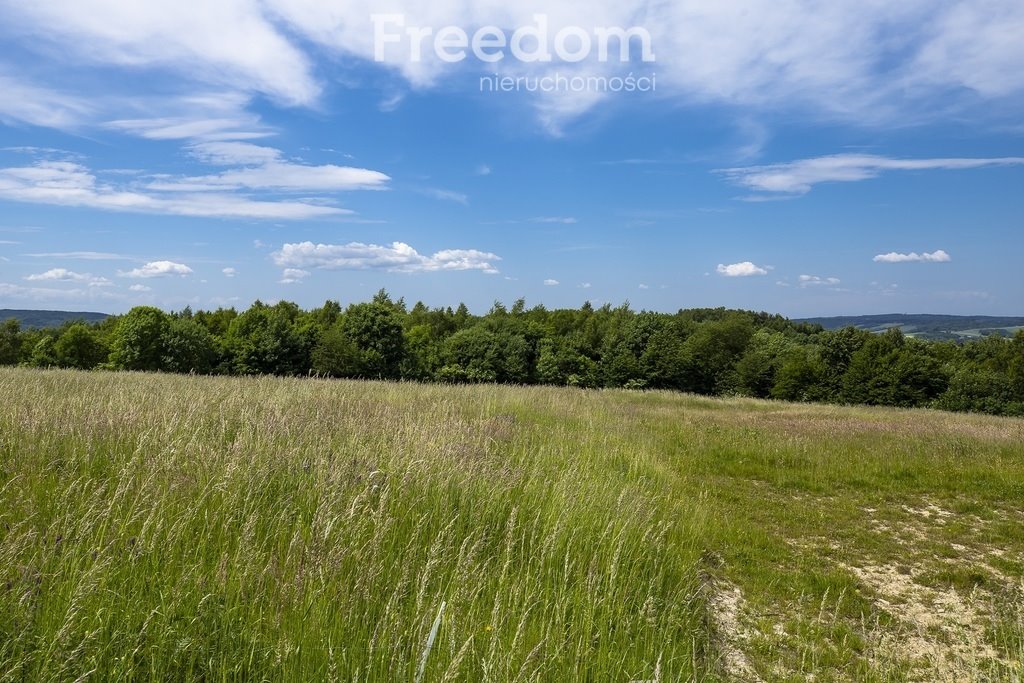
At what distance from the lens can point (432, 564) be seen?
3035mm

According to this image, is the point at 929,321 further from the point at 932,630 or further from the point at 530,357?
the point at 932,630

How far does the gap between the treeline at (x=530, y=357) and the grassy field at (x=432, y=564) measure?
3717 centimetres

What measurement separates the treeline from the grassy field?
1463 inches

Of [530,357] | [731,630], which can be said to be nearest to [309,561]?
[731,630]

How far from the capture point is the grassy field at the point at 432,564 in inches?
99.9

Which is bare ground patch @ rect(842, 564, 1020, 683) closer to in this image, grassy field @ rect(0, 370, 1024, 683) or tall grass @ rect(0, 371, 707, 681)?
grassy field @ rect(0, 370, 1024, 683)

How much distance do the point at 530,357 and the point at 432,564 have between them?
55460 millimetres

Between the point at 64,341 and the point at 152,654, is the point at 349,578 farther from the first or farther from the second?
the point at 64,341

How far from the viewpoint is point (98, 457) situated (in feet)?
14.7

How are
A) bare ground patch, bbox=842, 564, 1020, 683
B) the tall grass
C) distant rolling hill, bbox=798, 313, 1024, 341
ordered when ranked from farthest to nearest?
distant rolling hill, bbox=798, 313, 1024, 341 < bare ground patch, bbox=842, 564, 1020, 683 < the tall grass

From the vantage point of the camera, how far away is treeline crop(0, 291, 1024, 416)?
159ft

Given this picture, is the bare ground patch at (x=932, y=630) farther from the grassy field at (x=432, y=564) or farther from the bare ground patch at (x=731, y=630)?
the bare ground patch at (x=731, y=630)

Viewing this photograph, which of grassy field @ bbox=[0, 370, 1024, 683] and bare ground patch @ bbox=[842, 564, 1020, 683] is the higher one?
grassy field @ bbox=[0, 370, 1024, 683]

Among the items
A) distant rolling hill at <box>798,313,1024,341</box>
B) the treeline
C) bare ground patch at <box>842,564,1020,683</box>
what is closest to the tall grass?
bare ground patch at <box>842,564,1020,683</box>
